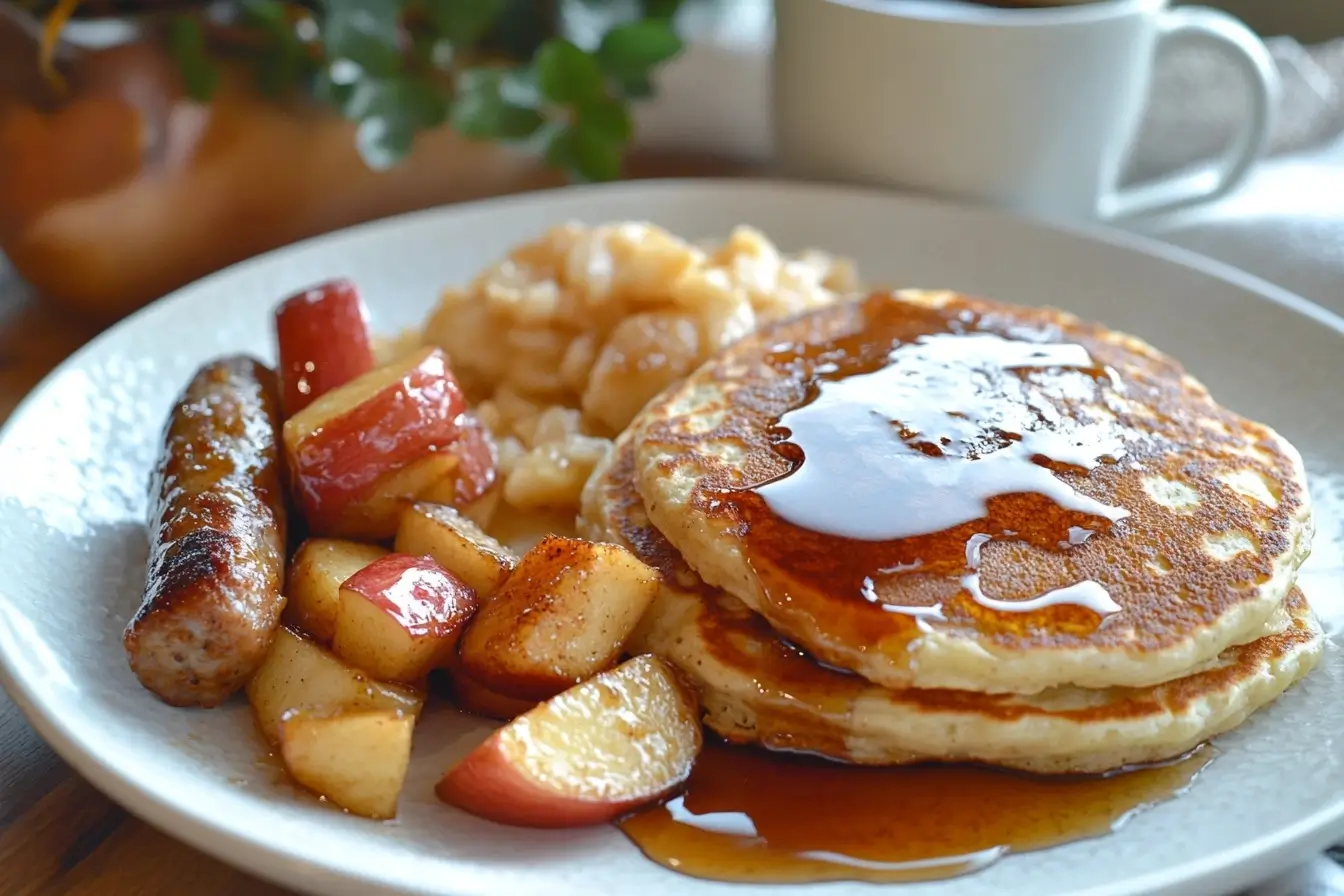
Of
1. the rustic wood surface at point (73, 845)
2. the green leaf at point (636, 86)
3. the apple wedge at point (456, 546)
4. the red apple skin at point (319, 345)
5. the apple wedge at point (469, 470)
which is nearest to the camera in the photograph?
the rustic wood surface at point (73, 845)

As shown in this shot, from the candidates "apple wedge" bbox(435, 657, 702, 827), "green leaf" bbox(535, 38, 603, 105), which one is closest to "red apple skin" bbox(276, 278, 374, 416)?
"apple wedge" bbox(435, 657, 702, 827)

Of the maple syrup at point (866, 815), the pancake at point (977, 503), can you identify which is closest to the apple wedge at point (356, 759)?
the maple syrup at point (866, 815)

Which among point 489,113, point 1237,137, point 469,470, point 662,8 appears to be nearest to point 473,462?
point 469,470

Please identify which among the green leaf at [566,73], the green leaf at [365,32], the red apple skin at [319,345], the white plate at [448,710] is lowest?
the white plate at [448,710]

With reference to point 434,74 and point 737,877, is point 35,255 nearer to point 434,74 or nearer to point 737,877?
point 434,74

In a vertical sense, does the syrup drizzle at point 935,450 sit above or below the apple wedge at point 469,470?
above

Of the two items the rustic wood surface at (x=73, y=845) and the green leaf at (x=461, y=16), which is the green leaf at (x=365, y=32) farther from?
the rustic wood surface at (x=73, y=845)

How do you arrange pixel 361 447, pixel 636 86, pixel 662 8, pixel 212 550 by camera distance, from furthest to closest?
pixel 662 8 → pixel 636 86 → pixel 361 447 → pixel 212 550

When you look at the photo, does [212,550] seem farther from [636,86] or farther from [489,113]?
[636,86]
